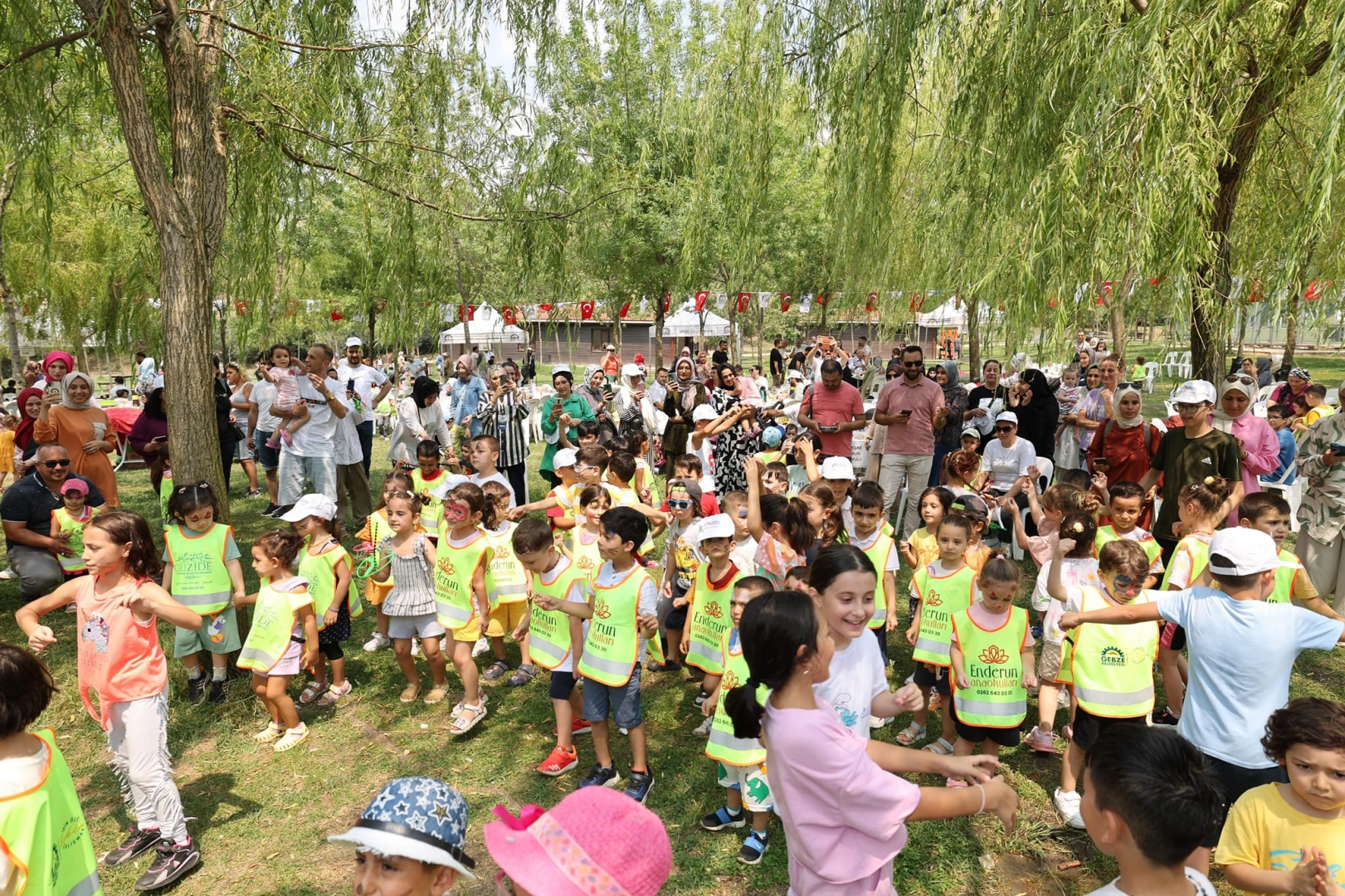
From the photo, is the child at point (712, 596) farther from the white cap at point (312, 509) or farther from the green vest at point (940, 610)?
the white cap at point (312, 509)

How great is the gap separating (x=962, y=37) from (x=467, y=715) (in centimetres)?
584

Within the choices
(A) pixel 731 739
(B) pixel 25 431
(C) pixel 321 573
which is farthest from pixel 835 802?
(B) pixel 25 431

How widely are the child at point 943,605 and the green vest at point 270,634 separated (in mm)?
3597

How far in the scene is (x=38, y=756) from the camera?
2.55m

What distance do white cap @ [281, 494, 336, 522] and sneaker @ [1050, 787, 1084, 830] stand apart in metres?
4.40

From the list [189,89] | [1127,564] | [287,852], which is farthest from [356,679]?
[1127,564]

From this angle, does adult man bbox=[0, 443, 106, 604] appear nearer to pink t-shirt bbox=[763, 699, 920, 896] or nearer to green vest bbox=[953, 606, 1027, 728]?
pink t-shirt bbox=[763, 699, 920, 896]

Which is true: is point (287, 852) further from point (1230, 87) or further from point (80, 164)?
point (80, 164)

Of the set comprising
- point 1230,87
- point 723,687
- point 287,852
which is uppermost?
point 1230,87

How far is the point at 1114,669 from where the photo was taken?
3.86m

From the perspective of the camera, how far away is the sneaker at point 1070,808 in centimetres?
392

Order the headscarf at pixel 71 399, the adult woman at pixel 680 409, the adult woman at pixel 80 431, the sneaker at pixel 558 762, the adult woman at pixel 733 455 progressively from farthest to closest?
the adult woman at pixel 680 409 < the adult woman at pixel 733 455 < the headscarf at pixel 71 399 < the adult woman at pixel 80 431 < the sneaker at pixel 558 762

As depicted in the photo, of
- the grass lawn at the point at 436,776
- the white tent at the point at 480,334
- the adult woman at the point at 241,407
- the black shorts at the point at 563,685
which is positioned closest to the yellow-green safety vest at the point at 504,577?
the grass lawn at the point at 436,776

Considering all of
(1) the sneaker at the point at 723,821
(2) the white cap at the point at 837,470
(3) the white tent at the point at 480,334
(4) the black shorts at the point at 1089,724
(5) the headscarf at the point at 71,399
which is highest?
(3) the white tent at the point at 480,334
